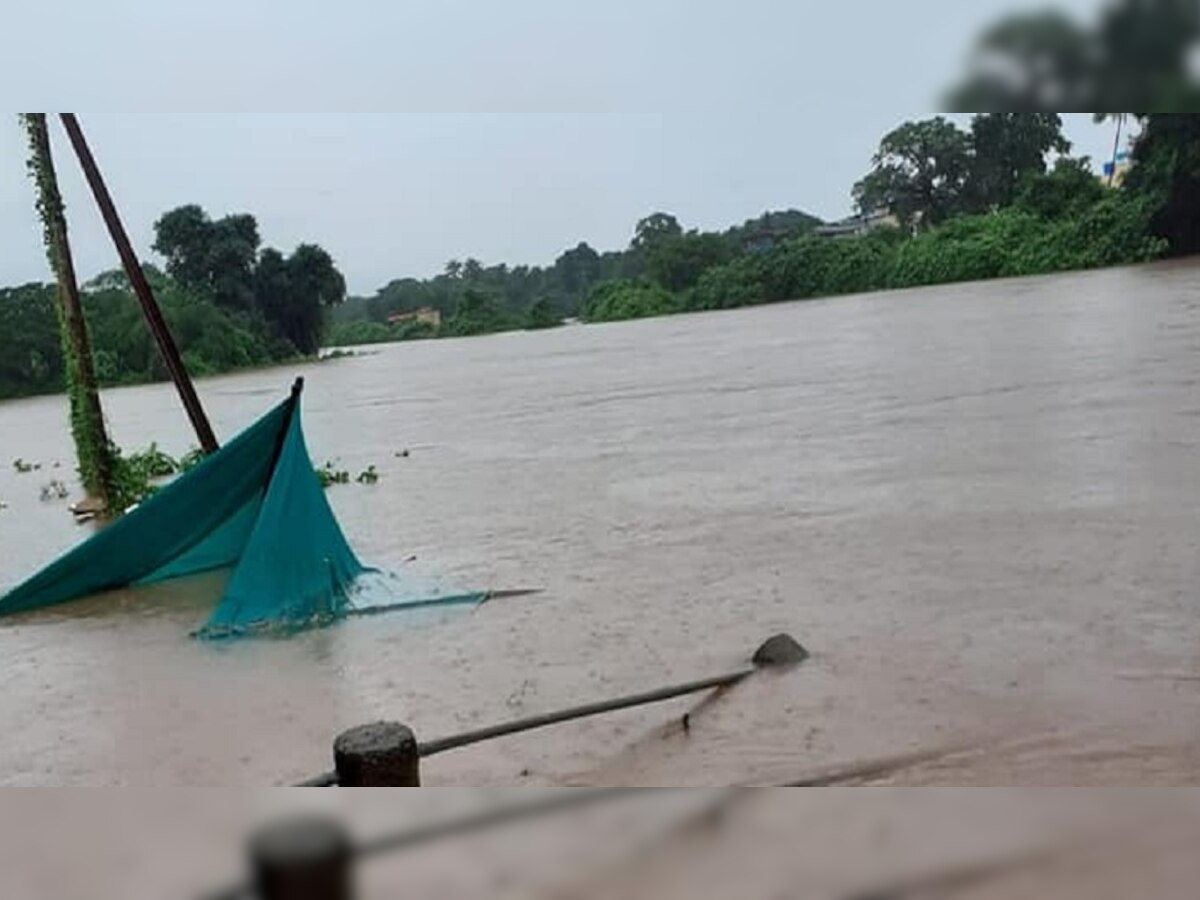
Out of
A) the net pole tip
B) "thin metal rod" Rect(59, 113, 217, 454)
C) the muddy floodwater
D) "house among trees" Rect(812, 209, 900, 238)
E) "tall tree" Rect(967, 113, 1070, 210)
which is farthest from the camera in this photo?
"thin metal rod" Rect(59, 113, 217, 454)

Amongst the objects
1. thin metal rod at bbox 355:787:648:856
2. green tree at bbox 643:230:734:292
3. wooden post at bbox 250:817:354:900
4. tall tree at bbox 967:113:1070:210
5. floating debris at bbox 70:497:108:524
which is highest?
green tree at bbox 643:230:734:292

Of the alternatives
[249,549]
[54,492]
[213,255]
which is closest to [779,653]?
[249,549]

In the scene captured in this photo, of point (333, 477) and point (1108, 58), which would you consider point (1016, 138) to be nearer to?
point (1108, 58)

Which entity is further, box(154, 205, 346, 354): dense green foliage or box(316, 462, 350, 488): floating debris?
box(154, 205, 346, 354): dense green foliage

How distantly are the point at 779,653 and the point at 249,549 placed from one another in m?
1.99

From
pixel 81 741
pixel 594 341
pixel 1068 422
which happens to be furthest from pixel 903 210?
pixel 594 341

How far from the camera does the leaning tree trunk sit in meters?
6.27

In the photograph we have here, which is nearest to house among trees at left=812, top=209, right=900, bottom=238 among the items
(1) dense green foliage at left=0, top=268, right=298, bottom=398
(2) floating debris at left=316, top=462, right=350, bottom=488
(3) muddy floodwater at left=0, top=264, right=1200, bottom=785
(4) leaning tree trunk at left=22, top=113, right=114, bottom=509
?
(3) muddy floodwater at left=0, top=264, right=1200, bottom=785

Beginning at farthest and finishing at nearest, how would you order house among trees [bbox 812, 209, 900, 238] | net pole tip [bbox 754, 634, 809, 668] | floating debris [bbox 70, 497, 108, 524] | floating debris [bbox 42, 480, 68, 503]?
floating debris [bbox 42, 480, 68, 503], floating debris [bbox 70, 497, 108, 524], net pole tip [bbox 754, 634, 809, 668], house among trees [bbox 812, 209, 900, 238]

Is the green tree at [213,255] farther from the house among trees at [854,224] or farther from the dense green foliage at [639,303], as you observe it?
the house among trees at [854,224]

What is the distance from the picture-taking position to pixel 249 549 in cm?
419

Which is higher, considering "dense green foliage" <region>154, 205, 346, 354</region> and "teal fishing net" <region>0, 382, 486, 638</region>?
"dense green foliage" <region>154, 205, 346, 354</region>

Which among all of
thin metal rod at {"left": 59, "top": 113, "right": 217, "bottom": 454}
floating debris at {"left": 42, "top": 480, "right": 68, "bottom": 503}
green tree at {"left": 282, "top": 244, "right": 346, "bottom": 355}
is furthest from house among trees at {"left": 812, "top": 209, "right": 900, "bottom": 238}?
green tree at {"left": 282, "top": 244, "right": 346, "bottom": 355}

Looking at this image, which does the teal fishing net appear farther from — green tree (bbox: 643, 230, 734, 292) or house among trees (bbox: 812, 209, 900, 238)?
green tree (bbox: 643, 230, 734, 292)
